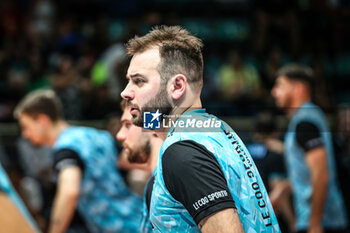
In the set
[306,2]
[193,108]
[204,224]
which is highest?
[306,2]

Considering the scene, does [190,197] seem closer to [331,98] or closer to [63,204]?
[63,204]

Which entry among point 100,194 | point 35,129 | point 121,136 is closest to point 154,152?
point 121,136

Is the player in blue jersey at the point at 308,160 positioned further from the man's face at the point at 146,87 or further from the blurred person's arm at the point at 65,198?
the man's face at the point at 146,87

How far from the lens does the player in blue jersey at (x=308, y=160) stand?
15.9 ft

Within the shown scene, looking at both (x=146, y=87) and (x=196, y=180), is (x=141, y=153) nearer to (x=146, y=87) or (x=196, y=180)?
(x=146, y=87)

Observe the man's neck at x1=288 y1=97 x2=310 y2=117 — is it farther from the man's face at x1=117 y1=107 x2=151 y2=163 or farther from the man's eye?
the man's eye

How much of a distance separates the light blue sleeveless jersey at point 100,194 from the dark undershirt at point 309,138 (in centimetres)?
161

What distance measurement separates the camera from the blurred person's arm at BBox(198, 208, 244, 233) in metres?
1.80

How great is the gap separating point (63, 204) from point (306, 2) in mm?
6292

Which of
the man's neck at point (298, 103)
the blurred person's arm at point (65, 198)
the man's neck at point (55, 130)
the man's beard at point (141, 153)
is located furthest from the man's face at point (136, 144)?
the man's neck at point (298, 103)

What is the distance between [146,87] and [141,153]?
83 cm

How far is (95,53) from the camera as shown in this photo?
9812 mm

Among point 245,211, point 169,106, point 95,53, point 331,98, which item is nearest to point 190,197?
point 245,211

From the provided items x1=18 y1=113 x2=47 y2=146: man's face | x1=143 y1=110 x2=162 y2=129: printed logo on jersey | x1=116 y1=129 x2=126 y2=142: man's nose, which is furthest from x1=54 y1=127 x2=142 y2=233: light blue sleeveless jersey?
x1=143 y1=110 x2=162 y2=129: printed logo on jersey
